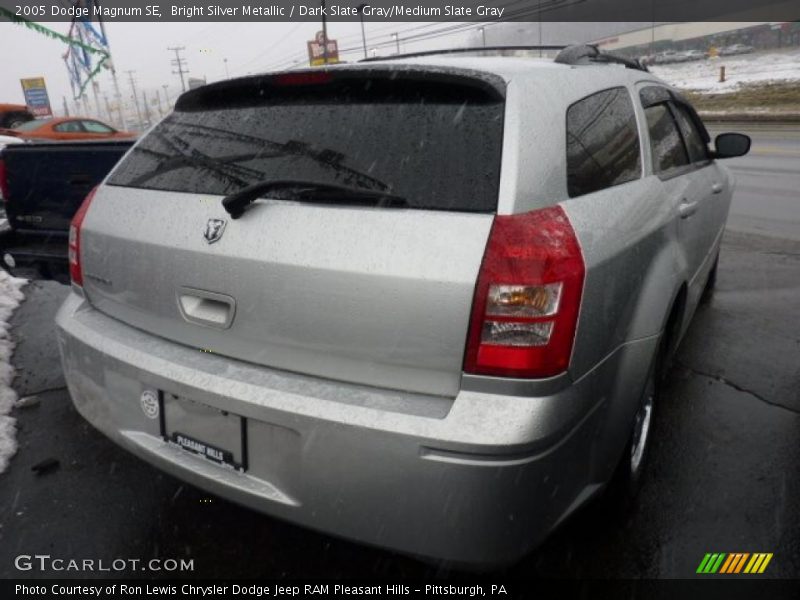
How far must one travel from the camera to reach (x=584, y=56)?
2486mm

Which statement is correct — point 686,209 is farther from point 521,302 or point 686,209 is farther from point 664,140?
point 521,302

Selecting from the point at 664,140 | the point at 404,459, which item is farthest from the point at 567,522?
the point at 664,140

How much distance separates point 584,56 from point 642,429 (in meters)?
1.55

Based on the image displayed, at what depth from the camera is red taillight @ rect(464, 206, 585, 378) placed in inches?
60.8

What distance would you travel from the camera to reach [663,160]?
2826 mm

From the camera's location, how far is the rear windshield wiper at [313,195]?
5.52 feet

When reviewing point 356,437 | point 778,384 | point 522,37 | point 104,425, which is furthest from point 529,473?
point 522,37

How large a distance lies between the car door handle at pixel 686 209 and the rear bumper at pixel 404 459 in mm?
1268

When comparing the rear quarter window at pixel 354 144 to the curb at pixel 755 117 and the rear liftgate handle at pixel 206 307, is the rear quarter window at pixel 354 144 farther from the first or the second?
the curb at pixel 755 117

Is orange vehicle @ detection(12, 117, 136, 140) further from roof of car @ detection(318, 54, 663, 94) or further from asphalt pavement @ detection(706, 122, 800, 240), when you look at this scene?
roof of car @ detection(318, 54, 663, 94)

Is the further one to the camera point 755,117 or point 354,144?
point 755,117

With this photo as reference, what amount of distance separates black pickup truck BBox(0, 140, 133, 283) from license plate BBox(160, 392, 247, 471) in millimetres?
2609

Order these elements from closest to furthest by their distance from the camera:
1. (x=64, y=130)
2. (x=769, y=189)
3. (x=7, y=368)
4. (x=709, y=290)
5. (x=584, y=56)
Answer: (x=584, y=56) → (x=7, y=368) → (x=709, y=290) → (x=769, y=189) → (x=64, y=130)

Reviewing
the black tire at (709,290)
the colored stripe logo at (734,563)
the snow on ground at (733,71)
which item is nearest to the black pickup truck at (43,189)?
the colored stripe logo at (734,563)
